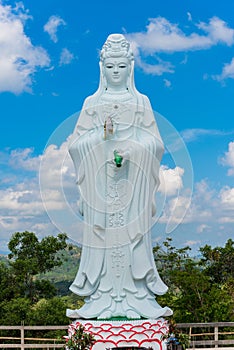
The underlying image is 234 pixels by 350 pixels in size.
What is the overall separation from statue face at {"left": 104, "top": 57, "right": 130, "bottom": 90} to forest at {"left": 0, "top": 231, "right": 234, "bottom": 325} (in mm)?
3319

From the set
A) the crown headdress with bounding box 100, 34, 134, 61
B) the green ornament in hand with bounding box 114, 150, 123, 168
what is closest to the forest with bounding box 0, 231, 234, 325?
the green ornament in hand with bounding box 114, 150, 123, 168

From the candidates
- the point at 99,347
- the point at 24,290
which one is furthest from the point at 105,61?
the point at 24,290

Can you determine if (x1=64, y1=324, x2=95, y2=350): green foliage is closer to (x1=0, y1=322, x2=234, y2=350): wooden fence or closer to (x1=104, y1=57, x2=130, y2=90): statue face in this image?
(x1=0, y1=322, x2=234, y2=350): wooden fence

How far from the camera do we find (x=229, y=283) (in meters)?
14.2

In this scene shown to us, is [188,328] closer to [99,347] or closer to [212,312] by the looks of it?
[212,312]

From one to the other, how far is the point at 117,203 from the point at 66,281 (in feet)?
28.0

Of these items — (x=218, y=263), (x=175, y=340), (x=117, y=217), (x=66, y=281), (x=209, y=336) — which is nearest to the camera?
(x=175, y=340)

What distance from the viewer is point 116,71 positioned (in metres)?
9.67

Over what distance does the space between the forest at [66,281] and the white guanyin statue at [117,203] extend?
4.72ft

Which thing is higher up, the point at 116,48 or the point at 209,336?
the point at 116,48

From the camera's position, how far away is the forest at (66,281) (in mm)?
12320

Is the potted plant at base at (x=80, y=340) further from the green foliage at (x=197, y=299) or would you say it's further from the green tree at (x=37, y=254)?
the green tree at (x=37, y=254)

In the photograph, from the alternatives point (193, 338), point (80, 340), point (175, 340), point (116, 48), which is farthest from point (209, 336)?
point (116, 48)

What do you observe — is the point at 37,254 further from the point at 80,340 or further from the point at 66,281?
the point at 80,340
